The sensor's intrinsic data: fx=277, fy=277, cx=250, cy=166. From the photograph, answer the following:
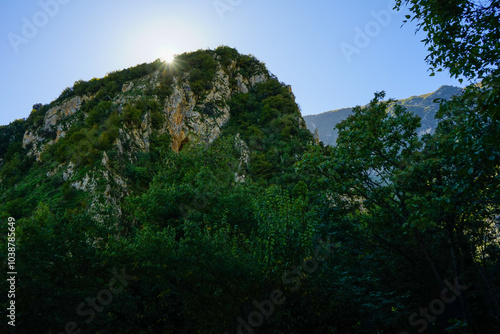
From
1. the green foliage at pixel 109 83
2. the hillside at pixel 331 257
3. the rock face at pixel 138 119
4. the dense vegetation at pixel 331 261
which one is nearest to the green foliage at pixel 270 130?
the rock face at pixel 138 119

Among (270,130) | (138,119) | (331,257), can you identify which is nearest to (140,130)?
(138,119)

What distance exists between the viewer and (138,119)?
3853cm

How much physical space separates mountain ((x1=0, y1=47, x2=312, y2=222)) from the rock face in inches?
5.9

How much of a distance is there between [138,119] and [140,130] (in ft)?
5.03

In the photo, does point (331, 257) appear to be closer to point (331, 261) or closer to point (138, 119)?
point (331, 261)

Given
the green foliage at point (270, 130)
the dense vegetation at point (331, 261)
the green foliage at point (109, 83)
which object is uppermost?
the green foliage at point (109, 83)

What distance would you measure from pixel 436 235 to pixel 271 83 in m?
57.2

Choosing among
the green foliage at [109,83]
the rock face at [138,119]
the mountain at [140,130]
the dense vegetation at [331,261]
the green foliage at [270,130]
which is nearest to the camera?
the dense vegetation at [331,261]

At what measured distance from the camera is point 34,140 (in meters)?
47.4

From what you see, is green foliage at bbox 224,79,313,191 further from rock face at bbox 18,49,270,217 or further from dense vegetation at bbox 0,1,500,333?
dense vegetation at bbox 0,1,500,333

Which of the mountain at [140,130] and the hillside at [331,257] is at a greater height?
the mountain at [140,130]

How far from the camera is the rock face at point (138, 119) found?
95.5 feet

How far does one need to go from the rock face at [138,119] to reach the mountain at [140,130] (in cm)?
15

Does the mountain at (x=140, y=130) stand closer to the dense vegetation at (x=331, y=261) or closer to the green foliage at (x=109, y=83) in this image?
the green foliage at (x=109, y=83)
